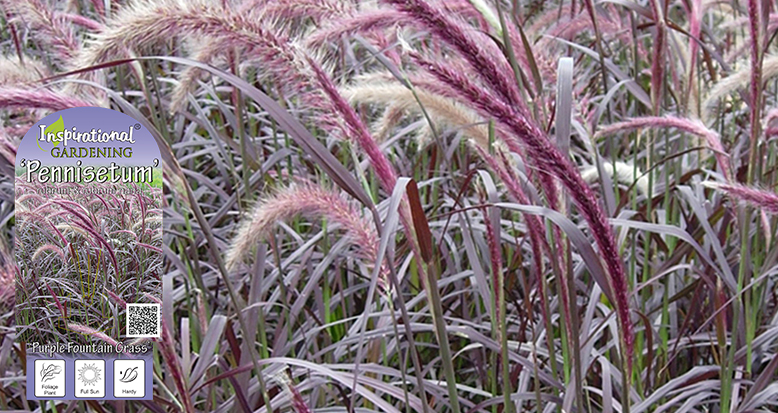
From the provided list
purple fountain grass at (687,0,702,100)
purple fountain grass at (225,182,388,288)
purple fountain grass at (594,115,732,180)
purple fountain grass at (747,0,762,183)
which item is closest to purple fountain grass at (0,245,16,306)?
purple fountain grass at (225,182,388,288)

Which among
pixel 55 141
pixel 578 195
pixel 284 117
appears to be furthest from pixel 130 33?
pixel 578 195

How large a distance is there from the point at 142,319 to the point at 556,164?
658mm

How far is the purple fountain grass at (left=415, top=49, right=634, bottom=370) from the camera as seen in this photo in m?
1.00

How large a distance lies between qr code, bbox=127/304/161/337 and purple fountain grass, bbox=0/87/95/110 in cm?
31

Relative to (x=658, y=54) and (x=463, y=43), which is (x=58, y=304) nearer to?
(x=463, y=43)

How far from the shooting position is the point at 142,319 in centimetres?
121

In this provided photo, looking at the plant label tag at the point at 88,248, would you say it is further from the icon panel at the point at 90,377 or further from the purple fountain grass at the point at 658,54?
the purple fountain grass at the point at 658,54

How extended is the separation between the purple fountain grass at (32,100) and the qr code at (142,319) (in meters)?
0.31

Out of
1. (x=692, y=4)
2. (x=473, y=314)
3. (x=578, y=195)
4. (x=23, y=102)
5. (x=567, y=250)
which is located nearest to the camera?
(x=578, y=195)

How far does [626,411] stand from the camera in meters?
1.22

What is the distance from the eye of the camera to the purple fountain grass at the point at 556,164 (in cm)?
100

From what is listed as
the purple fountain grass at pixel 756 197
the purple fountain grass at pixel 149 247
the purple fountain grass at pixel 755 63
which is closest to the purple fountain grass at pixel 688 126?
the purple fountain grass at pixel 755 63

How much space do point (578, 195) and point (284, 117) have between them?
1.33 feet

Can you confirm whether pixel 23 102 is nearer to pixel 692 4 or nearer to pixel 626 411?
pixel 626 411
